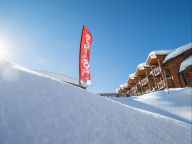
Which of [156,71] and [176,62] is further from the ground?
[176,62]

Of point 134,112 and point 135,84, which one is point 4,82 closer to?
point 134,112

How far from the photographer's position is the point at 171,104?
50.9 feet

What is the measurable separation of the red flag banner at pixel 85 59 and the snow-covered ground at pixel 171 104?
474 cm

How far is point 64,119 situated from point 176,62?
24.9 meters

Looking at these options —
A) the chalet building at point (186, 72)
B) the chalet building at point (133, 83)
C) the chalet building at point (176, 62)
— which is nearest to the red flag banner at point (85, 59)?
the chalet building at point (186, 72)

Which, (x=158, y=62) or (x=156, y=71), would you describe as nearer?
(x=158, y=62)

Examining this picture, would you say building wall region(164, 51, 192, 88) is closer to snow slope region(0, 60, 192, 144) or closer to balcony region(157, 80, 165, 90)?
balcony region(157, 80, 165, 90)

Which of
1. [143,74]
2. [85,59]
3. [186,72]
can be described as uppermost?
[143,74]

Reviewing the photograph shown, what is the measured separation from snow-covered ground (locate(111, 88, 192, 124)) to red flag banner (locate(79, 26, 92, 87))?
474 centimetres

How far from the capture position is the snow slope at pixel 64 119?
4363 mm

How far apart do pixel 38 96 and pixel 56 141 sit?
1890 mm

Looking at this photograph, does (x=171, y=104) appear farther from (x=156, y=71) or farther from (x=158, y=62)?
(x=156, y=71)

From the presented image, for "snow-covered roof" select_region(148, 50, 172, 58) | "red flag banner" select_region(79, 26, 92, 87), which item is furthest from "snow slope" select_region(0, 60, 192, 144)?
"snow-covered roof" select_region(148, 50, 172, 58)

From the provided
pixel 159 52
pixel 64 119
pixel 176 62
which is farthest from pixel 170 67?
pixel 64 119
